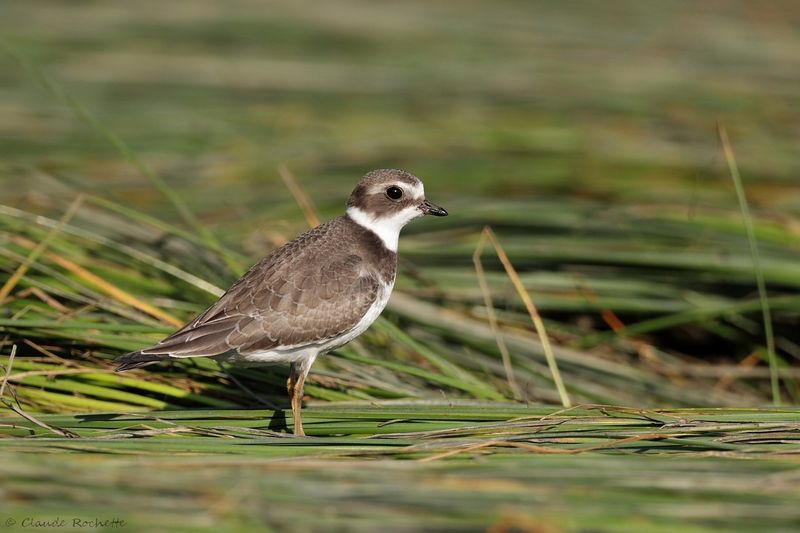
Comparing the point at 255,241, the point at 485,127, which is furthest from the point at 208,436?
the point at 485,127

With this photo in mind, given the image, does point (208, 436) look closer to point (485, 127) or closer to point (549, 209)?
point (549, 209)

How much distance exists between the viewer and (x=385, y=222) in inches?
263

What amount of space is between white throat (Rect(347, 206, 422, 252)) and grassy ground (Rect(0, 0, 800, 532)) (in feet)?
2.31

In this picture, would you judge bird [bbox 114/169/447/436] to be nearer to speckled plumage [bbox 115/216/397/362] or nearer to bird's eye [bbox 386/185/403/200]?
speckled plumage [bbox 115/216/397/362]

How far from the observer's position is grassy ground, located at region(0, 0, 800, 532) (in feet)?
13.7

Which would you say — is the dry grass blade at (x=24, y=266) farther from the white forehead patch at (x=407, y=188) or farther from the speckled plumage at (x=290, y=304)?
the white forehead patch at (x=407, y=188)

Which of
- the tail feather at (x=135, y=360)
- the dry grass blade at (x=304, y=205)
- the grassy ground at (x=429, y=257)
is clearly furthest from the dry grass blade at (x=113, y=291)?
the dry grass blade at (x=304, y=205)

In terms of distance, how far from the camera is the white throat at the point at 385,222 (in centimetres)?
668

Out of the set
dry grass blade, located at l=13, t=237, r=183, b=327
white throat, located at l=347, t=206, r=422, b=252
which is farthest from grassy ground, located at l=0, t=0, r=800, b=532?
white throat, located at l=347, t=206, r=422, b=252

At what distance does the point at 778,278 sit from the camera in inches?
299

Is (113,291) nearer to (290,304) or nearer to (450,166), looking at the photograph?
(290,304)

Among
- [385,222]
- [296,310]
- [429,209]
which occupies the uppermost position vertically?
[429,209]

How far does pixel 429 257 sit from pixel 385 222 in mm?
1419

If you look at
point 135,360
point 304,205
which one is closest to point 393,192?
point 304,205
